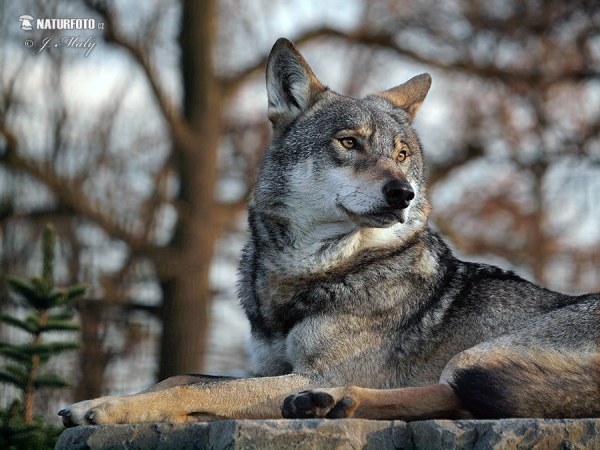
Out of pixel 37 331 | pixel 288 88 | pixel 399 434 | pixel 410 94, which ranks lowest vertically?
pixel 399 434

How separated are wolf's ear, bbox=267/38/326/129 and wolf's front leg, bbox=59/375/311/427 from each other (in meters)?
2.14

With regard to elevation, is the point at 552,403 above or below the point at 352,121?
below

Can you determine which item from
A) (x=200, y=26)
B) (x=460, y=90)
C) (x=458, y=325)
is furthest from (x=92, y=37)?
(x=458, y=325)

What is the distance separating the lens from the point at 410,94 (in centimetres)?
635

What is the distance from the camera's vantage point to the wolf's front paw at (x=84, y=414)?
412 centimetres

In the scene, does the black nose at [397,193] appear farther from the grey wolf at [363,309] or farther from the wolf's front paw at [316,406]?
the wolf's front paw at [316,406]

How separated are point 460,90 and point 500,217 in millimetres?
3340

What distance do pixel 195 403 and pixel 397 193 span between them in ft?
5.97

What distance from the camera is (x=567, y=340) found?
15.2ft

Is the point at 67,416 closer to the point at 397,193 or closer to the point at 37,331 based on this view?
the point at 37,331

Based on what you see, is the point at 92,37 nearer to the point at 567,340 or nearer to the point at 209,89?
the point at 209,89

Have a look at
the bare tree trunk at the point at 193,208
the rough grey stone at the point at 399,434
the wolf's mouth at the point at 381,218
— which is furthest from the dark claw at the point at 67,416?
the bare tree trunk at the point at 193,208

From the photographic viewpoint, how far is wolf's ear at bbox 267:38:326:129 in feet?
18.9

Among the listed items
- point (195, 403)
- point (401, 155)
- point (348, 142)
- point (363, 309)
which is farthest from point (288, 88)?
point (195, 403)
